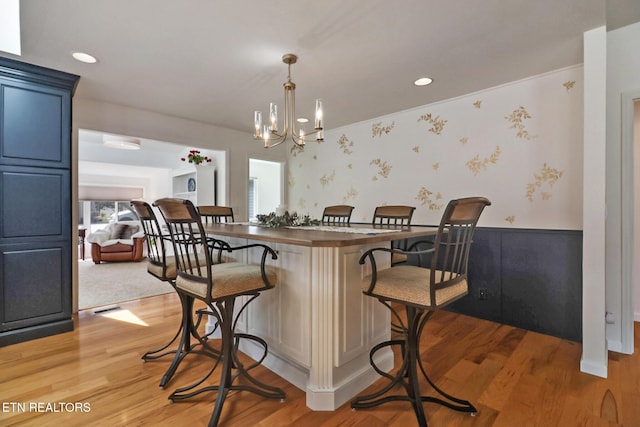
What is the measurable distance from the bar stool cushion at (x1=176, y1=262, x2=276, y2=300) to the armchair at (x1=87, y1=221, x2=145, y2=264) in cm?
526

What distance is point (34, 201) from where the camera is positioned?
2393 millimetres

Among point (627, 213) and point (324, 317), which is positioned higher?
point (627, 213)

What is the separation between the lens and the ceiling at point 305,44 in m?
1.69

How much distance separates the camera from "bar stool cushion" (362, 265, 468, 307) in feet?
4.22

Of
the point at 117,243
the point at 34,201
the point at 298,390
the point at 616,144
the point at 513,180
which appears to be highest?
the point at 616,144

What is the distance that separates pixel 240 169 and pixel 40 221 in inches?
94.6

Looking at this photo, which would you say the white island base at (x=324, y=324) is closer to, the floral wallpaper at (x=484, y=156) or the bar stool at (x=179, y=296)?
the bar stool at (x=179, y=296)

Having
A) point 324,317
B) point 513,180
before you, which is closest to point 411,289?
point 324,317

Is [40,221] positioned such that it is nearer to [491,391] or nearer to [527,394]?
[491,391]

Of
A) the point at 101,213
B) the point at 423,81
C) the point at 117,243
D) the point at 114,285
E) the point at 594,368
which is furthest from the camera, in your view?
the point at 101,213

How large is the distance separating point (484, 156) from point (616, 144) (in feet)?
3.05

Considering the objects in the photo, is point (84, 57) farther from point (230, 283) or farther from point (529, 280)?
point (529, 280)

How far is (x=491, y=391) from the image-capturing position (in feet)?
5.48

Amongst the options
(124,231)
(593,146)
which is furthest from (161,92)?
(124,231)
